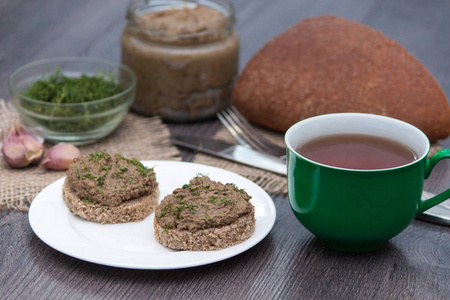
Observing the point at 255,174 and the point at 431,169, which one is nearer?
the point at 431,169

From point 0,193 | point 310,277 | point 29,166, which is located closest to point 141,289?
point 310,277

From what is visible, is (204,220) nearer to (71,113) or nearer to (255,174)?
(255,174)

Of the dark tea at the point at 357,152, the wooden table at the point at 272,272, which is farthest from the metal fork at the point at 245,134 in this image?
the dark tea at the point at 357,152

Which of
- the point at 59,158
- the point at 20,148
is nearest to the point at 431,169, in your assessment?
the point at 59,158

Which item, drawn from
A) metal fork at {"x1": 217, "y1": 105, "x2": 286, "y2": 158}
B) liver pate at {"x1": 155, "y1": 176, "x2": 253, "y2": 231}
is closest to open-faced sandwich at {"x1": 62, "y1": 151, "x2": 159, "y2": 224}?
liver pate at {"x1": 155, "y1": 176, "x2": 253, "y2": 231}

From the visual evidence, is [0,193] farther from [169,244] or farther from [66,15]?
[66,15]

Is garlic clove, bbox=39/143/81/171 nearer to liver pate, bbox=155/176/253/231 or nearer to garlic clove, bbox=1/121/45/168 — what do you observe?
garlic clove, bbox=1/121/45/168
